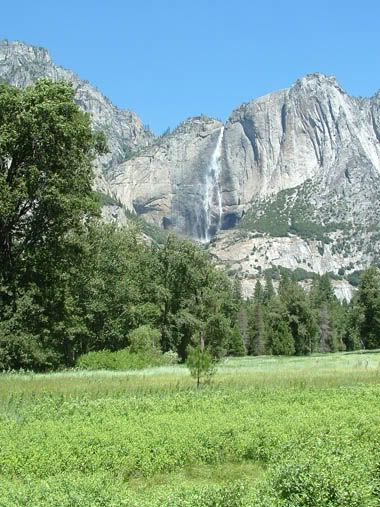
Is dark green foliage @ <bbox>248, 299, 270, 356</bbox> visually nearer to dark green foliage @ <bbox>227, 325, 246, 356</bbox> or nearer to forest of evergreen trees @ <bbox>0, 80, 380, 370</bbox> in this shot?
dark green foliage @ <bbox>227, 325, 246, 356</bbox>

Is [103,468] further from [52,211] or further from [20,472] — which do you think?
[52,211]

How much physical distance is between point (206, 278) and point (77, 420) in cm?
5125

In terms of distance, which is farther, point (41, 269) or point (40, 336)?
point (40, 336)

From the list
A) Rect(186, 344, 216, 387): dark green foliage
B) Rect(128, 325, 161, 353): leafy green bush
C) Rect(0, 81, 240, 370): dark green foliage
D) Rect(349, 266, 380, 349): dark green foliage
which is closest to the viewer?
Rect(186, 344, 216, 387): dark green foliage

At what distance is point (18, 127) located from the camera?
29.7m

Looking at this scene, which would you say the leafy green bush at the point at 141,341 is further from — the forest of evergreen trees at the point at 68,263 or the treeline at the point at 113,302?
the forest of evergreen trees at the point at 68,263

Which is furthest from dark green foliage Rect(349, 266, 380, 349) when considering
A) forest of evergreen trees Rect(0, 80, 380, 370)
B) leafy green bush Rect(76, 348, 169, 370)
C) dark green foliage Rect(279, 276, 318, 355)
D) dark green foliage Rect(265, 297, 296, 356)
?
leafy green bush Rect(76, 348, 169, 370)

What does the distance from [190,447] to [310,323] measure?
95173 millimetres

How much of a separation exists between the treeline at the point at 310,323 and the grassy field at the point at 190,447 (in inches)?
2577

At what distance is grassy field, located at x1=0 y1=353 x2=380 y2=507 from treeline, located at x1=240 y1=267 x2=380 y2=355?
215ft

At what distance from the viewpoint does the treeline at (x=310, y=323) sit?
282ft

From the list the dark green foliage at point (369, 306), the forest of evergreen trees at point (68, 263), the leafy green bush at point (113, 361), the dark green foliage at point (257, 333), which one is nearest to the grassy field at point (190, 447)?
the forest of evergreen trees at point (68, 263)

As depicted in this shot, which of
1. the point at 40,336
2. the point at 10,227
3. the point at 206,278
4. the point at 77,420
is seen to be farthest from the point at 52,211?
the point at 206,278

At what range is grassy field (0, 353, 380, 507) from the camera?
865 cm
